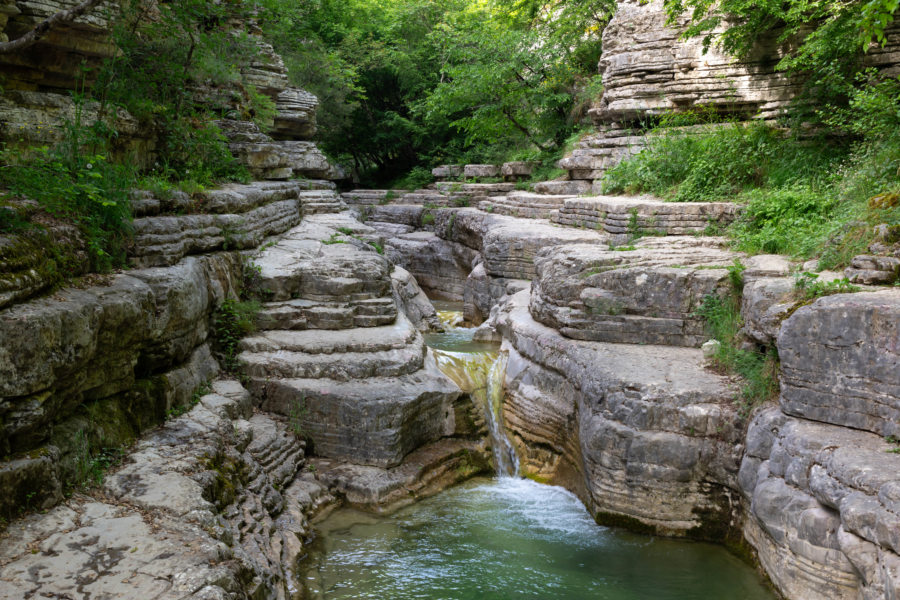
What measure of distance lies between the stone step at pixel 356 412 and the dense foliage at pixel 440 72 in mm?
11105

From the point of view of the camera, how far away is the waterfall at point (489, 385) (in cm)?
833

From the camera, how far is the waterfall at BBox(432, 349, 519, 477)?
833 cm

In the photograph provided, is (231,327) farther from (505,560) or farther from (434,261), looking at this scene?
(434,261)

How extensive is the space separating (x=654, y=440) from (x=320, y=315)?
172 inches

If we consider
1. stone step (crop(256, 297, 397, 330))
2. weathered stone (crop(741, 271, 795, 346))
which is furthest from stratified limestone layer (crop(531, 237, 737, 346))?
stone step (crop(256, 297, 397, 330))

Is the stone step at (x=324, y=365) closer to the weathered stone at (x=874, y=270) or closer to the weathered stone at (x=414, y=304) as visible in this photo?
the weathered stone at (x=414, y=304)

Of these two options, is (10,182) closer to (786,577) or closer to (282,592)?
(282,592)

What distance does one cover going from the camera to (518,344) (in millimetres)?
8953

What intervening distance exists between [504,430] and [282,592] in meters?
3.91

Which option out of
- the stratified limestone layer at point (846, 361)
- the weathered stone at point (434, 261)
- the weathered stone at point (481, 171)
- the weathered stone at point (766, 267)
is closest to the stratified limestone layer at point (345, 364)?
the weathered stone at point (766, 267)

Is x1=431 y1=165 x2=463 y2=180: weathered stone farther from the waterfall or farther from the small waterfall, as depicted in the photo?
the waterfall

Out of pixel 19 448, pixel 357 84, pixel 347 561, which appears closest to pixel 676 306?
pixel 347 561

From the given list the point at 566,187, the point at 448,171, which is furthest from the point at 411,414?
the point at 448,171

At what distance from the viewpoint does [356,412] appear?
7.35 m
